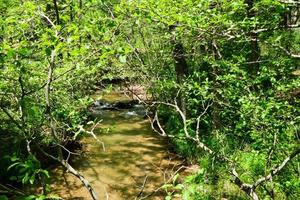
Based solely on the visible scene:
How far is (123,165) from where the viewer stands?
13.7 meters

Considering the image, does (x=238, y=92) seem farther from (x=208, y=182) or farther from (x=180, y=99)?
(x=180, y=99)

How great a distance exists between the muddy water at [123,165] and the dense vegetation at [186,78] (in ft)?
2.94

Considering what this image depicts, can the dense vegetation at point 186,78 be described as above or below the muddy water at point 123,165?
above

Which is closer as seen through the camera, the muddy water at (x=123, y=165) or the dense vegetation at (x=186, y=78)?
the dense vegetation at (x=186, y=78)

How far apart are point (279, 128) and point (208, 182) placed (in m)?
3.60

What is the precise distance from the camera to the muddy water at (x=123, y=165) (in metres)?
11.5

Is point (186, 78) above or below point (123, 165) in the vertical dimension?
above

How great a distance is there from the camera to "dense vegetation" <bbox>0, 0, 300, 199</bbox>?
16.2ft

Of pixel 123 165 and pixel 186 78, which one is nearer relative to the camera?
pixel 186 78

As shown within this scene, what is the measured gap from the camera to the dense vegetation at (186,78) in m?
4.94

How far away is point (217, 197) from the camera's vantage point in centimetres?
959

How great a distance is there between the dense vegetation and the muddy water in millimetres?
896

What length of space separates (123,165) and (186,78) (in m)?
4.14

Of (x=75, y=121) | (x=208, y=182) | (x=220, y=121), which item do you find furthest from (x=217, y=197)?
(x=75, y=121)
